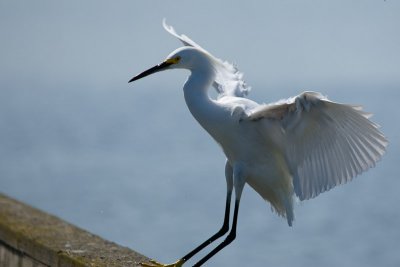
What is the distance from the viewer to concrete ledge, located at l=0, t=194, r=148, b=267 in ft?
16.0

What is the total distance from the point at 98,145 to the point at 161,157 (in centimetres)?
147

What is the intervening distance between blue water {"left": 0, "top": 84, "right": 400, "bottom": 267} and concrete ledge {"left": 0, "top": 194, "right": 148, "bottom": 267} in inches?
172

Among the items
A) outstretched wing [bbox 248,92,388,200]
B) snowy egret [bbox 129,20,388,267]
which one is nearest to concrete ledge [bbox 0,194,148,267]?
snowy egret [bbox 129,20,388,267]

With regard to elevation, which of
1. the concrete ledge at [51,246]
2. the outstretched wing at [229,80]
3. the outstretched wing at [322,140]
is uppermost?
the outstretched wing at [229,80]

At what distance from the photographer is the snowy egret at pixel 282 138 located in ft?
15.3

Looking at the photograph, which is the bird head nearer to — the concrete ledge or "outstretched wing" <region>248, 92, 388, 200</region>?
"outstretched wing" <region>248, 92, 388, 200</region>

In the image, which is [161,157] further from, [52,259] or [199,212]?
[52,259]

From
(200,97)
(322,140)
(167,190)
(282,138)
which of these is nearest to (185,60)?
(200,97)

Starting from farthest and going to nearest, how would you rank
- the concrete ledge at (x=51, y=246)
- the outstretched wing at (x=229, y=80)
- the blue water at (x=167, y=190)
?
the blue water at (x=167, y=190)
the outstretched wing at (x=229, y=80)
the concrete ledge at (x=51, y=246)

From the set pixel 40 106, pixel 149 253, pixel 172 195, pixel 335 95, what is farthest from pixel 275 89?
pixel 149 253

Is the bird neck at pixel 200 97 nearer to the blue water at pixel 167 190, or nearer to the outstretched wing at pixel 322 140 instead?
the outstretched wing at pixel 322 140

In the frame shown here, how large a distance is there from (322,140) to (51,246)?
5.41ft

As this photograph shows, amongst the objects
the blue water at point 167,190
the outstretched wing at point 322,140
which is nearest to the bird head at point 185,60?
the outstretched wing at point 322,140

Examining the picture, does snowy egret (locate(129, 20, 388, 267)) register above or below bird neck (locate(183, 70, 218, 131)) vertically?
below
